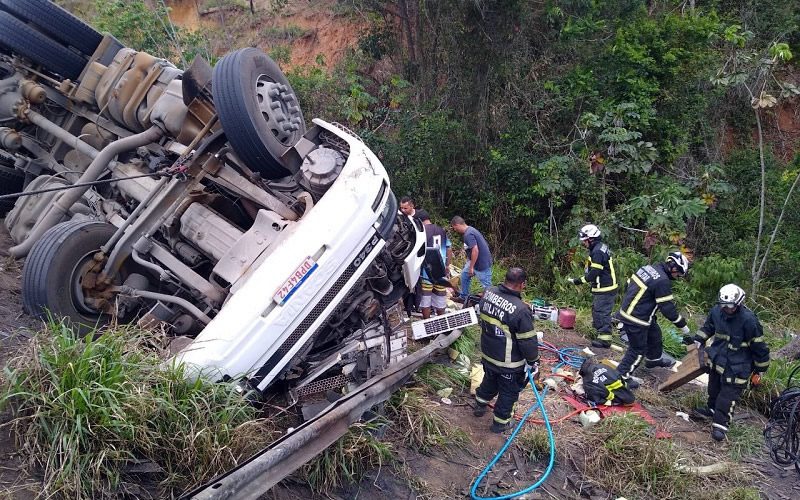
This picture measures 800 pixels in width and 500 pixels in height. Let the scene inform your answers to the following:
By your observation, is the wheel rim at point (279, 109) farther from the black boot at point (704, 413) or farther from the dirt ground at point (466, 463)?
the black boot at point (704, 413)

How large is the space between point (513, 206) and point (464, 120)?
5.29 ft

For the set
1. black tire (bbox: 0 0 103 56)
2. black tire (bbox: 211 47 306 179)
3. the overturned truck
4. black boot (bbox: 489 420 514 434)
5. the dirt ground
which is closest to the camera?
the dirt ground

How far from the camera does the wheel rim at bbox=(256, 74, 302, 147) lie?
449 cm

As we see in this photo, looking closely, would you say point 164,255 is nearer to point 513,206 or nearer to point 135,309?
point 135,309

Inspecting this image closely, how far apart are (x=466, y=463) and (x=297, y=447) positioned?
1507 millimetres

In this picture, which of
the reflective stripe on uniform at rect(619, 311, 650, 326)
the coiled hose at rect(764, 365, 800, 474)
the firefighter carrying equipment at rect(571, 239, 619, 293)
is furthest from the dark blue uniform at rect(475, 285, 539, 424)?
the firefighter carrying equipment at rect(571, 239, 619, 293)

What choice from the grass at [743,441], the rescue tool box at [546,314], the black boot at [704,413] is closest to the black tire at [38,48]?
the rescue tool box at [546,314]

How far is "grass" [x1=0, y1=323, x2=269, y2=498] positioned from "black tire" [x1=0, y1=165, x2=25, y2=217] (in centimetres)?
337

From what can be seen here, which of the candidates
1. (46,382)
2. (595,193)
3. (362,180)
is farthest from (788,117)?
(46,382)

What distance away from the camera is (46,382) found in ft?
9.95

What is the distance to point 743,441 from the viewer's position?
16.8ft

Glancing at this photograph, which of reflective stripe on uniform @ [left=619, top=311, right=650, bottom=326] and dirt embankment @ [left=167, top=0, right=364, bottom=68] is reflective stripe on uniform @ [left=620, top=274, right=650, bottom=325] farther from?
dirt embankment @ [left=167, top=0, right=364, bottom=68]

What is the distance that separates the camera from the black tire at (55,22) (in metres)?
5.74

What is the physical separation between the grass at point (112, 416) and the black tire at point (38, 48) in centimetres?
353
